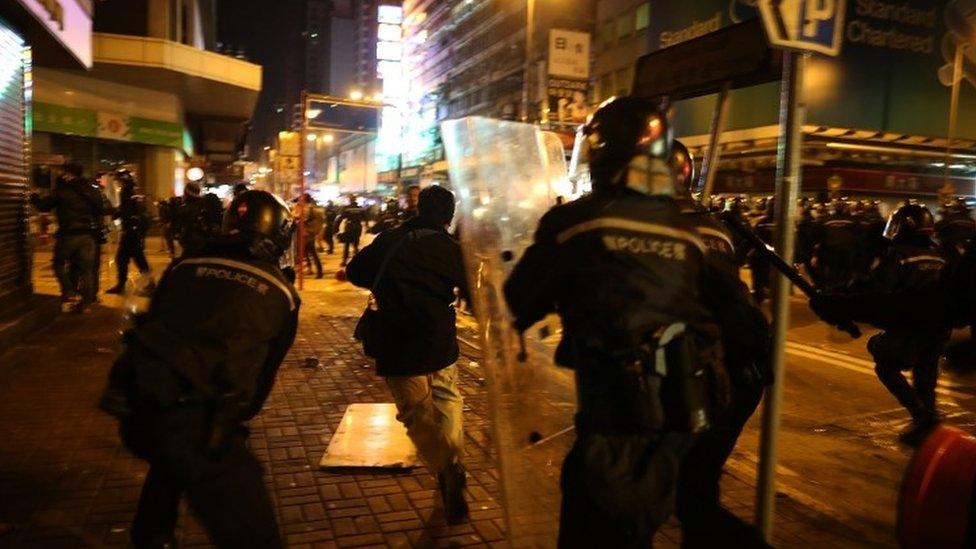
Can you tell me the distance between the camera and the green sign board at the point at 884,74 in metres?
29.7

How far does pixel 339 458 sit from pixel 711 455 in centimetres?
253

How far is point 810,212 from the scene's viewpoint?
17.8m

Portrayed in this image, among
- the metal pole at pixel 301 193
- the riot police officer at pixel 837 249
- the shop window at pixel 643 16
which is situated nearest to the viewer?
the riot police officer at pixel 837 249

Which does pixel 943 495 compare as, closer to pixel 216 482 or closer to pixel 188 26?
pixel 216 482

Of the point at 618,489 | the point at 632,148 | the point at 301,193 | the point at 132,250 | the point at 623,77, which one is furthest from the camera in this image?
the point at 623,77

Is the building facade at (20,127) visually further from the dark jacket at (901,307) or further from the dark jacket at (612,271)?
the dark jacket at (901,307)

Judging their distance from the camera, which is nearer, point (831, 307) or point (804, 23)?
point (831, 307)

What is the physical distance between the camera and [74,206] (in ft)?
30.6

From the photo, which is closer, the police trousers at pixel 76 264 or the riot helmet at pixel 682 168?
the riot helmet at pixel 682 168

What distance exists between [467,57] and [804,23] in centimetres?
7436

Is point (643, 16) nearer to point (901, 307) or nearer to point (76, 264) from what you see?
point (76, 264)

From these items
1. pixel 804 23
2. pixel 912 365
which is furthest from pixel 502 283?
pixel 912 365

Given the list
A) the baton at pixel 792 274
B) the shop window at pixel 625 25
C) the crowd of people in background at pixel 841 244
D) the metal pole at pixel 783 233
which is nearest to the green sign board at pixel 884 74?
the shop window at pixel 625 25

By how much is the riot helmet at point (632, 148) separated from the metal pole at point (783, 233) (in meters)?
0.94
